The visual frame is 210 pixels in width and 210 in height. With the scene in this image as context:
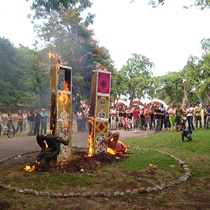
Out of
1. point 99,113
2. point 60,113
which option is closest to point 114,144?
point 99,113

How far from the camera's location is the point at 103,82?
9.63 metres

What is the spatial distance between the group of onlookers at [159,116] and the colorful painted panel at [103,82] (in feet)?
23.1

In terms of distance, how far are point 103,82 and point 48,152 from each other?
3.24m

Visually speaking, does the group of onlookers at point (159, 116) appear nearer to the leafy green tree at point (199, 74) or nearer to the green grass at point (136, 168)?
the green grass at point (136, 168)

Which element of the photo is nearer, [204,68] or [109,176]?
[109,176]

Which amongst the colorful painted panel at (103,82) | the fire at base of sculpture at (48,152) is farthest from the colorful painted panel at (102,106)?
the fire at base of sculpture at (48,152)

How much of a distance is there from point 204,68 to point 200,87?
2.21 meters

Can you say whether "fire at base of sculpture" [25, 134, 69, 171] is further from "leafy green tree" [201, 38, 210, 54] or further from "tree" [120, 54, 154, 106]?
"tree" [120, 54, 154, 106]

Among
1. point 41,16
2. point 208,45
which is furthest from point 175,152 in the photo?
point 208,45

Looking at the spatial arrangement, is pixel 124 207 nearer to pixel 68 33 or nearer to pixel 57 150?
pixel 57 150

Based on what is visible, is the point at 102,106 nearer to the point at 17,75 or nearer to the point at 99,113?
the point at 99,113

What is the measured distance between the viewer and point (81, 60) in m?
22.7

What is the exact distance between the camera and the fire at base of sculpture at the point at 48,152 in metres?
7.56

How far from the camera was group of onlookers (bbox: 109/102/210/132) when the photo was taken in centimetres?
1650
